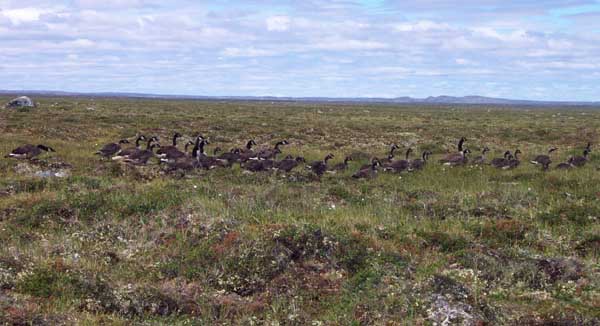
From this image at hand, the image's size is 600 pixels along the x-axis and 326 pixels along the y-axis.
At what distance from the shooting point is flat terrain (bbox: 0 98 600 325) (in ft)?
27.0

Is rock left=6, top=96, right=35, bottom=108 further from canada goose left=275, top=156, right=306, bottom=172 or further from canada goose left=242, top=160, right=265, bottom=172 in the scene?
canada goose left=275, top=156, right=306, bottom=172

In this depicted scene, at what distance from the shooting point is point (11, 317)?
7215mm

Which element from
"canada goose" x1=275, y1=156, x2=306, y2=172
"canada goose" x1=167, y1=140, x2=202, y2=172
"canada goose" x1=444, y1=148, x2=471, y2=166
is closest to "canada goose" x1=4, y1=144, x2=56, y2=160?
"canada goose" x1=167, y1=140, x2=202, y2=172

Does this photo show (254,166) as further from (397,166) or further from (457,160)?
(457,160)

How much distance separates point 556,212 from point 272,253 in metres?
7.46

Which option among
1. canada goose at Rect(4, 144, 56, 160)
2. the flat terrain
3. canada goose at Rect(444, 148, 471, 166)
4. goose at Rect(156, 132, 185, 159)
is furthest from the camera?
canada goose at Rect(444, 148, 471, 166)

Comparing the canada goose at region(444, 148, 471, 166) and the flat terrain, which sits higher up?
the canada goose at region(444, 148, 471, 166)

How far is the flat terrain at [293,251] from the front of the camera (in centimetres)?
823

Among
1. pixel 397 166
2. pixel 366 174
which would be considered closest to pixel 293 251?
pixel 366 174

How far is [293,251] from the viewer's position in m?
10.3

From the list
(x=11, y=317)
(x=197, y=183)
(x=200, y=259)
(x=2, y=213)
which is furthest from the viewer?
(x=197, y=183)

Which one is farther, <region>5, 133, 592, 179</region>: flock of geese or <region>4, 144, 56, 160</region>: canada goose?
<region>4, 144, 56, 160</region>: canada goose

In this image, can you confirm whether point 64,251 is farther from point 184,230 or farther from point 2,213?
point 2,213

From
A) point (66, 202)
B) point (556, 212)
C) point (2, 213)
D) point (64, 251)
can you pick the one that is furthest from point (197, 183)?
point (556, 212)
